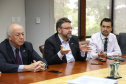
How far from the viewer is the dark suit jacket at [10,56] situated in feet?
10.1

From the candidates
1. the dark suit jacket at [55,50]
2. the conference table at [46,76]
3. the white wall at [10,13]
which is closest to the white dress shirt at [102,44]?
the dark suit jacket at [55,50]

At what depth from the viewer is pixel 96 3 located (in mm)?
7574

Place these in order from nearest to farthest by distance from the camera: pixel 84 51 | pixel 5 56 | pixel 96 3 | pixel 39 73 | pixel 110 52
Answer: pixel 39 73, pixel 5 56, pixel 84 51, pixel 110 52, pixel 96 3

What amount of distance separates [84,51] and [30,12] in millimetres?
2808

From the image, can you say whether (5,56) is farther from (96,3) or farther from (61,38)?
(96,3)

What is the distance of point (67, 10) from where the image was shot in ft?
23.1

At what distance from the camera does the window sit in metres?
6.86

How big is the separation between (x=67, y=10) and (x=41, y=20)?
863 millimetres

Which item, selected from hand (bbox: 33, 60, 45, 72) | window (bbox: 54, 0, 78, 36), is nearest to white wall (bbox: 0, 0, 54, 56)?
window (bbox: 54, 0, 78, 36)

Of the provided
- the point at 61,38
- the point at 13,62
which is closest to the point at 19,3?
the point at 61,38

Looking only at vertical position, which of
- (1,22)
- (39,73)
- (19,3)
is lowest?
(39,73)

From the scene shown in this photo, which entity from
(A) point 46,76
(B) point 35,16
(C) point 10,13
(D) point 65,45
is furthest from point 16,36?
(B) point 35,16

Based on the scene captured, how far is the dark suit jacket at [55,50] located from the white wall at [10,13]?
200 cm

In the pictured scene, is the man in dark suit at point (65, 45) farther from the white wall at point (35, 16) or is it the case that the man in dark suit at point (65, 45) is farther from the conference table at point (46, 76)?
the white wall at point (35, 16)
